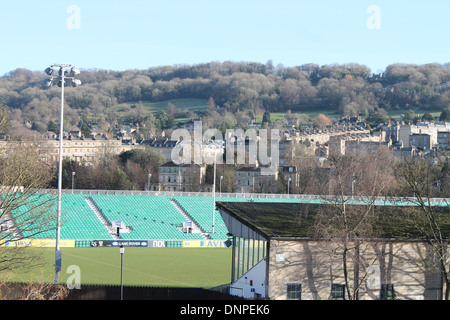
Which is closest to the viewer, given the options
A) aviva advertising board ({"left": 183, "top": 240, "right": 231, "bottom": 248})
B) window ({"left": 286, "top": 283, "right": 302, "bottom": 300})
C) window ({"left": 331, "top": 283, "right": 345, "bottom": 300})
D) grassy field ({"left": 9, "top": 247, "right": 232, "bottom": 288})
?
window ({"left": 286, "top": 283, "right": 302, "bottom": 300})

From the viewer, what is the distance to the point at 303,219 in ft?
94.3

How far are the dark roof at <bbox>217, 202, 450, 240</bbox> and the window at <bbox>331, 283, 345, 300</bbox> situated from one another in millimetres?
2111

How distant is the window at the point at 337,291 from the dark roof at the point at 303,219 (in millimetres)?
2111

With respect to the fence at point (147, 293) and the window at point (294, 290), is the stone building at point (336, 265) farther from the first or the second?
the fence at point (147, 293)

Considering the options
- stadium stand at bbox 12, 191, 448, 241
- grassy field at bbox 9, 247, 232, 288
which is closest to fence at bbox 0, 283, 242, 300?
grassy field at bbox 9, 247, 232, 288

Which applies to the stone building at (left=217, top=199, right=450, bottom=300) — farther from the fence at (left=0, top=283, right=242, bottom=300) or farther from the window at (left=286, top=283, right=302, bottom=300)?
the fence at (left=0, top=283, right=242, bottom=300)

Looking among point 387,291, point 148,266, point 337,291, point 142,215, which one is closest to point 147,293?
point 337,291

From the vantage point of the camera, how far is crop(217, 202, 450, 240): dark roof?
86.2ft

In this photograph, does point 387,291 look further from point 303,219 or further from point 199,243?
point 199,243

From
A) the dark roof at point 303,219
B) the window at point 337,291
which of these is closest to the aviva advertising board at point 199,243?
the dark roof at point 303,219

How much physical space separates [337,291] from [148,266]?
2014cm

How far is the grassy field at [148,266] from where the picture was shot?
36.7 meters
